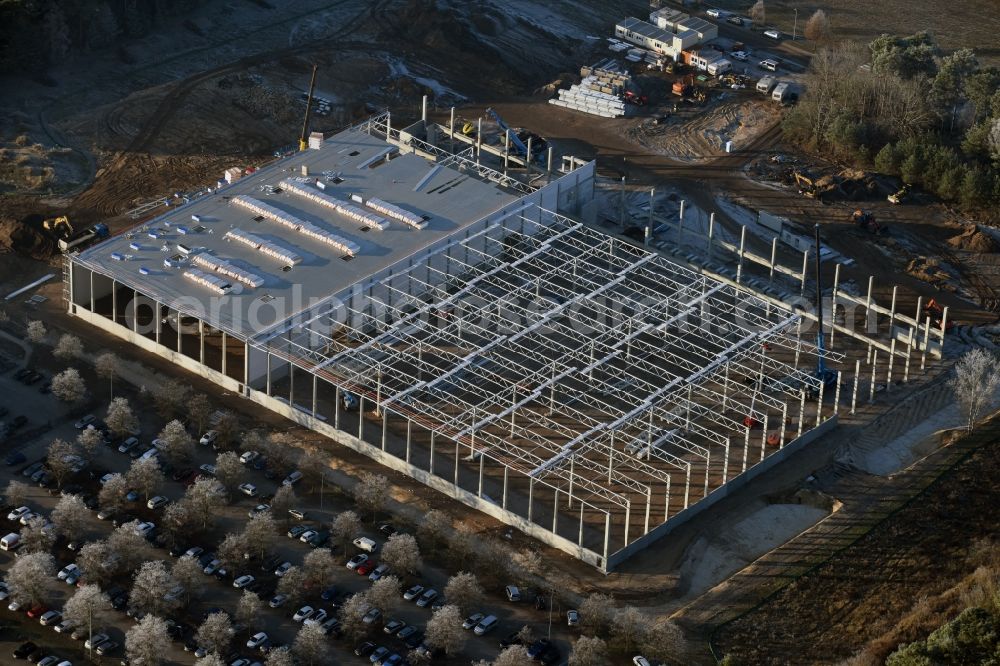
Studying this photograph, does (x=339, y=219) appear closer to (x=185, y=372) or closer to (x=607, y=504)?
(x=185, y=372)

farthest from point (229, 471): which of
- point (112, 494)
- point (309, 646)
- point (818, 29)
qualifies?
point (818, 29)

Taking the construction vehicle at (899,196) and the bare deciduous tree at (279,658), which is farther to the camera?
the construction vehicle at (899,196)

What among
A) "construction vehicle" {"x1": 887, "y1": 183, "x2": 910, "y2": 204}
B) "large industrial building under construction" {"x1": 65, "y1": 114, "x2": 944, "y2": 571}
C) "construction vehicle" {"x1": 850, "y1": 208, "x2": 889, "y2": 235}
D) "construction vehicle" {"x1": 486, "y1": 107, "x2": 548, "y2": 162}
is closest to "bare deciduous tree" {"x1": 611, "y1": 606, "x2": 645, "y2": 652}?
"large industrial building under construction" {"x1": 65, "y1": 114, "x2": 944, "y2": 571}

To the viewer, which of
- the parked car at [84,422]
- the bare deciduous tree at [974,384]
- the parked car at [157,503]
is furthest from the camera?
the bare deciduous tree at [974,384]

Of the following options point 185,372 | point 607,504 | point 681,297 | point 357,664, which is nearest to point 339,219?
point 185,372

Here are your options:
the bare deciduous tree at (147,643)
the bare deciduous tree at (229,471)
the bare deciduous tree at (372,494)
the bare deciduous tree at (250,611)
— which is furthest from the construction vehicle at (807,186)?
the bare deciduous tree at (147,643)

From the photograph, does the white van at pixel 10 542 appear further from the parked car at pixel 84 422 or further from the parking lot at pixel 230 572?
the parked car at pixel 84 422
